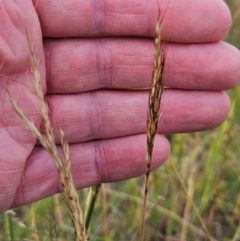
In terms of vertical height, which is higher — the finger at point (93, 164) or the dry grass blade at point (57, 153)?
the dry grass blade at point (57, 153)

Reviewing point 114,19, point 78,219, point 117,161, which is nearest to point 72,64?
point 114,19

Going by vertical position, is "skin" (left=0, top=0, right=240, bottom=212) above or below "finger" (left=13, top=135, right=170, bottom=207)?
above

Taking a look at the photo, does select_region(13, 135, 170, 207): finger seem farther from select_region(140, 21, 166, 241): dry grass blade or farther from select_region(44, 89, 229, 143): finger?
select_region(140, 21, 166, 241): dry grass blade

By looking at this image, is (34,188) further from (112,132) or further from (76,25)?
(76,25)

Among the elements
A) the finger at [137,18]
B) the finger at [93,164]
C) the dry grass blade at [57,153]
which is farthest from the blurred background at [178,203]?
the dry grass blade at [57,153]

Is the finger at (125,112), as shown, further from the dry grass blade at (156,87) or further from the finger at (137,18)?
the dry grass blade at (156,87)


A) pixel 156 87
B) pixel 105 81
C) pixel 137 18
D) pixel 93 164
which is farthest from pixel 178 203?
pixel 156 87

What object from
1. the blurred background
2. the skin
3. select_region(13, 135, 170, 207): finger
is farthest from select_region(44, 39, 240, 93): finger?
the blurred background
